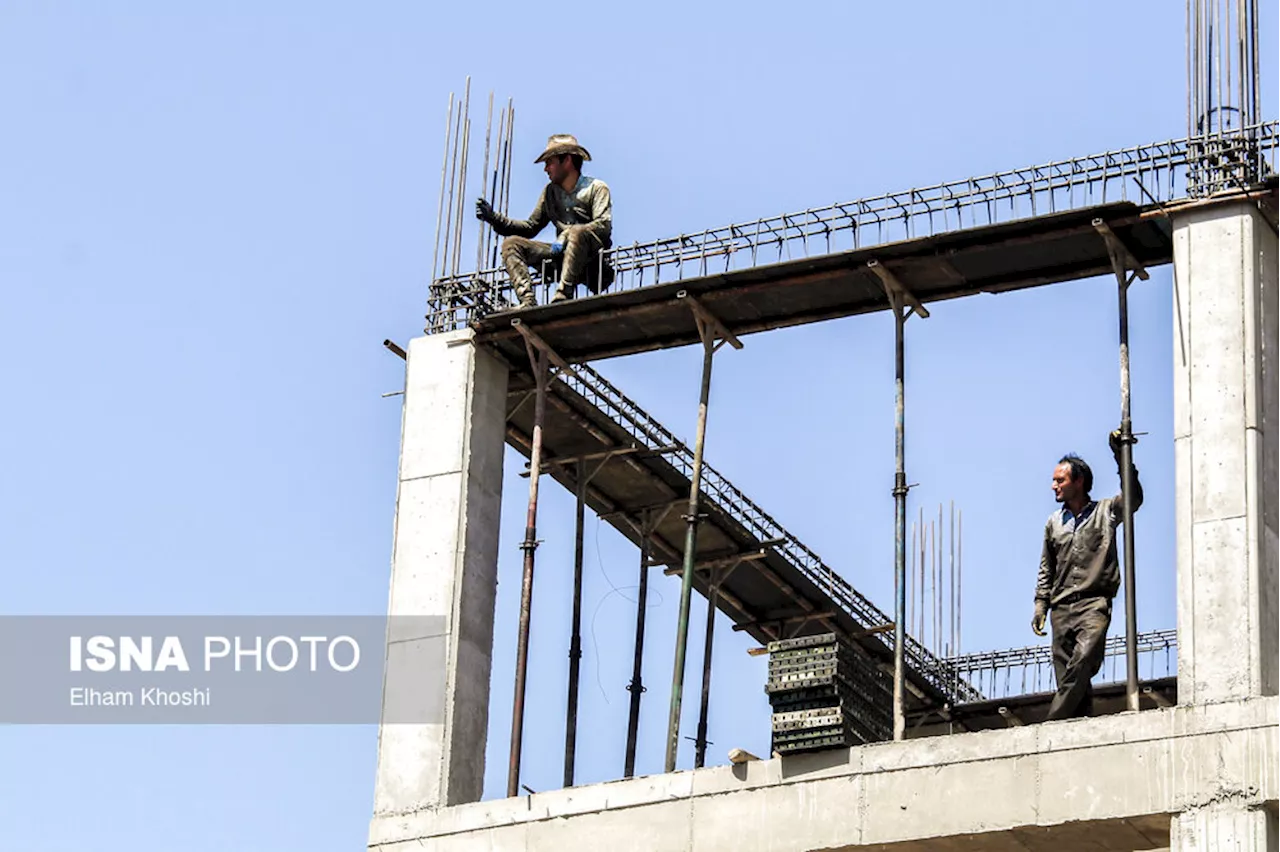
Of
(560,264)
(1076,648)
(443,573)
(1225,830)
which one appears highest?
(560,264)

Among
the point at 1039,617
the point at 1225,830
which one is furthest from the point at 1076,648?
the point at 1225,830

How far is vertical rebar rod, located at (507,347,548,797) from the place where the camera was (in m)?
35.6

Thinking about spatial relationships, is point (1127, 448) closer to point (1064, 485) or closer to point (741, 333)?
point (1064, 485)

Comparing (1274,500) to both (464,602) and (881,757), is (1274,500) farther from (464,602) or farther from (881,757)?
(464,602)

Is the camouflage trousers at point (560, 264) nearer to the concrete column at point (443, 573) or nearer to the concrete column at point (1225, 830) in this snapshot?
the concrete column at point (443, 573)

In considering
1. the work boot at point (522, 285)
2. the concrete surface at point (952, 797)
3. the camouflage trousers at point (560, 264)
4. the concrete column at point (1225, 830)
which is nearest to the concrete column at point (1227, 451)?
the concrete surface at point (952, 797)

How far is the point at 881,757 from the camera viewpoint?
31.7 m

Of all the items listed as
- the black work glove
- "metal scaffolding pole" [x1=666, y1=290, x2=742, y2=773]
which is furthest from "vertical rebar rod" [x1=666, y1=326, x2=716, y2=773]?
the black work glove

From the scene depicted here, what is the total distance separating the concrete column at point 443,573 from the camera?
3472 cm

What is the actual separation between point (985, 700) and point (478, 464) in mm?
14887

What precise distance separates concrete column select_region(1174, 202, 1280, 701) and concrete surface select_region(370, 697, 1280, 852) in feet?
2.33

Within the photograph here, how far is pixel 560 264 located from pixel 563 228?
51 centimetres

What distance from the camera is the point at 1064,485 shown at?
32.1m

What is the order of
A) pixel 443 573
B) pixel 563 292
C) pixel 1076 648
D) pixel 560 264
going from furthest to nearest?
pixel 560 264 → pixel 563 292 → pixel 443 573 → pixel 1076 648
